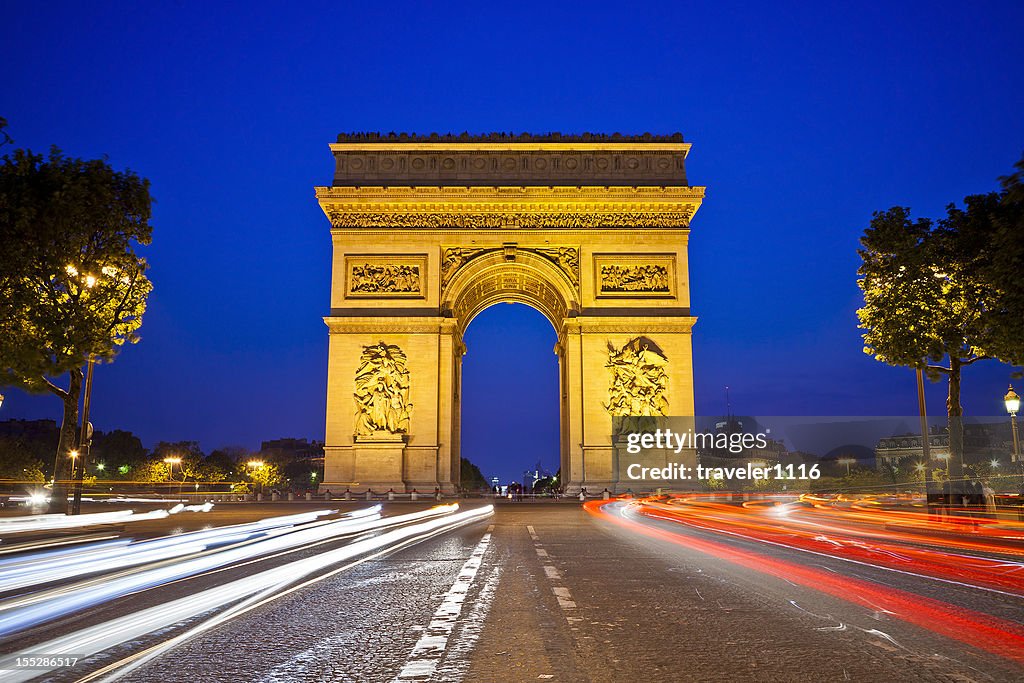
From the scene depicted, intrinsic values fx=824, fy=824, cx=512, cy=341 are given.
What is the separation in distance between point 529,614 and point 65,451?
1736cm

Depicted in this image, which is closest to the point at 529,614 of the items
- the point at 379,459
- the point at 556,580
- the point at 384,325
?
the point at 556,580

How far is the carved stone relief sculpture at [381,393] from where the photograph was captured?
37.2 m

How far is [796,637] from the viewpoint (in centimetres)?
521

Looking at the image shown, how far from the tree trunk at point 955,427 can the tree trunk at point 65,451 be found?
69.5ft

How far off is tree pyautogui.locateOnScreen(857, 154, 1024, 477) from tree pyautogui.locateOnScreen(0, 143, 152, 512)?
18807 mm

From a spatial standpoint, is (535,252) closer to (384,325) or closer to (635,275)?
(635,275)

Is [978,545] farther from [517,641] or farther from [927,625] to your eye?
[517,641]

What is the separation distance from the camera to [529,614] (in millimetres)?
6129

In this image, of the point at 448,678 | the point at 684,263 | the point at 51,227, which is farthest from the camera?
the point at 684,263

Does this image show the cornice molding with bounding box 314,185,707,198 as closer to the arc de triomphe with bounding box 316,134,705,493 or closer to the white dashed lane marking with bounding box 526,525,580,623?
the arc de triomphe with bounding box 316,134,705,493

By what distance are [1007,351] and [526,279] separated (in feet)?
89.6

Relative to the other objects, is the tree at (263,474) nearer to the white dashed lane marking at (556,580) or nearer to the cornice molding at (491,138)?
the cornice molding at (491,138)

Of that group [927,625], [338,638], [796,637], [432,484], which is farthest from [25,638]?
[432,484]

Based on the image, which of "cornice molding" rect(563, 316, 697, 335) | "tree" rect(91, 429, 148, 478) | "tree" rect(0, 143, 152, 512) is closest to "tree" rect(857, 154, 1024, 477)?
"cornice molding" rect(563, 316, 697, 335)
